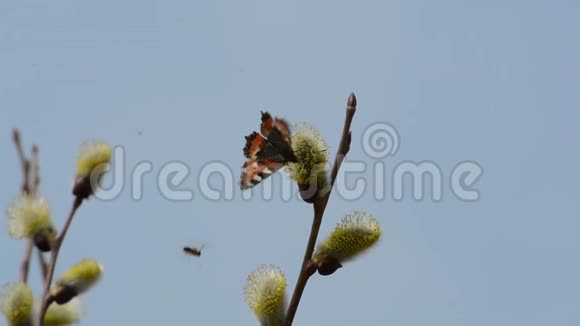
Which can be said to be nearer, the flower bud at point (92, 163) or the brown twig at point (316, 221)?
the brown twig at point (316, 221)

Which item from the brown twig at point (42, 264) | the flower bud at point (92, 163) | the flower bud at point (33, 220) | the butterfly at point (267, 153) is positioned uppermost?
the butterfly at point (267, 153)

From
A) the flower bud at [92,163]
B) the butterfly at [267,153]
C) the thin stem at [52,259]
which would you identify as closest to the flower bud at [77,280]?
the thin stem at [52,259]

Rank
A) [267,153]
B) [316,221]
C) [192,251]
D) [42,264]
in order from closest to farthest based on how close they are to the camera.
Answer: [316,221] → [42,264] → [267,153] → [192,251]

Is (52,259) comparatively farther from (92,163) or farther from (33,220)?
(92,163)

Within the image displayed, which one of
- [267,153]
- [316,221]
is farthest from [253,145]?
[316,221]

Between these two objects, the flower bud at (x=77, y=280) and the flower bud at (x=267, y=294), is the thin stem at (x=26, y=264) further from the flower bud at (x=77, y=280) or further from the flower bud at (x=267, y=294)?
the flower bud at (x=267, y=294)

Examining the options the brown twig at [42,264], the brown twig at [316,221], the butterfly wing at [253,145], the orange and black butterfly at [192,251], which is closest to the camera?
the brown twig at [316,221]

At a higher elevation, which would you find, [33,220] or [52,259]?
[33,220]

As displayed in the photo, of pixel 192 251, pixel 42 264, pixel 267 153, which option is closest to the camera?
pixel 42 264

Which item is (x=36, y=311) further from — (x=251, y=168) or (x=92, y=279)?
(x=251, y=168)
